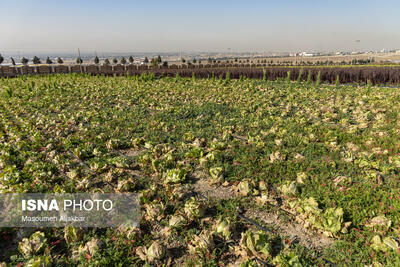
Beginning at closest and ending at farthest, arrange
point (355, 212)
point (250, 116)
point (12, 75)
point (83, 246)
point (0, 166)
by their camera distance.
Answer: point (83, 246), point (355, 212), point (0, 166), point (250, 116), point (12, 75)

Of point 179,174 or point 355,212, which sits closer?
point 355,212

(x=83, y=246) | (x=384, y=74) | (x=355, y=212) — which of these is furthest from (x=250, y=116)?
(x=384, y=74)

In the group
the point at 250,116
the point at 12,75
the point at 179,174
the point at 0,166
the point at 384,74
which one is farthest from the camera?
the point at 12,75

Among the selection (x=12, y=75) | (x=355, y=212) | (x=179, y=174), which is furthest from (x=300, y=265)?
(x=12, y=75)

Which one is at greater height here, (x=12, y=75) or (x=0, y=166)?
Answer: (x=12, y=75)

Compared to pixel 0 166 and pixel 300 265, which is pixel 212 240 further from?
pixel 0 166

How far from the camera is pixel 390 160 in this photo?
602 cm

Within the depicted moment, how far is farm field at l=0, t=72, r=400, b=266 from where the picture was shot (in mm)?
3607

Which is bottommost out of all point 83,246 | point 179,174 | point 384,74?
point 83,246

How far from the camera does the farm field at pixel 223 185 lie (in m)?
3.61

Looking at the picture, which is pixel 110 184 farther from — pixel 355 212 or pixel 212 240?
pixel 355 212

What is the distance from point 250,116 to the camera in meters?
10.7

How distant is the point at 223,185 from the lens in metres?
5.49

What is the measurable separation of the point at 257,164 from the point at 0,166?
20.9 feet
